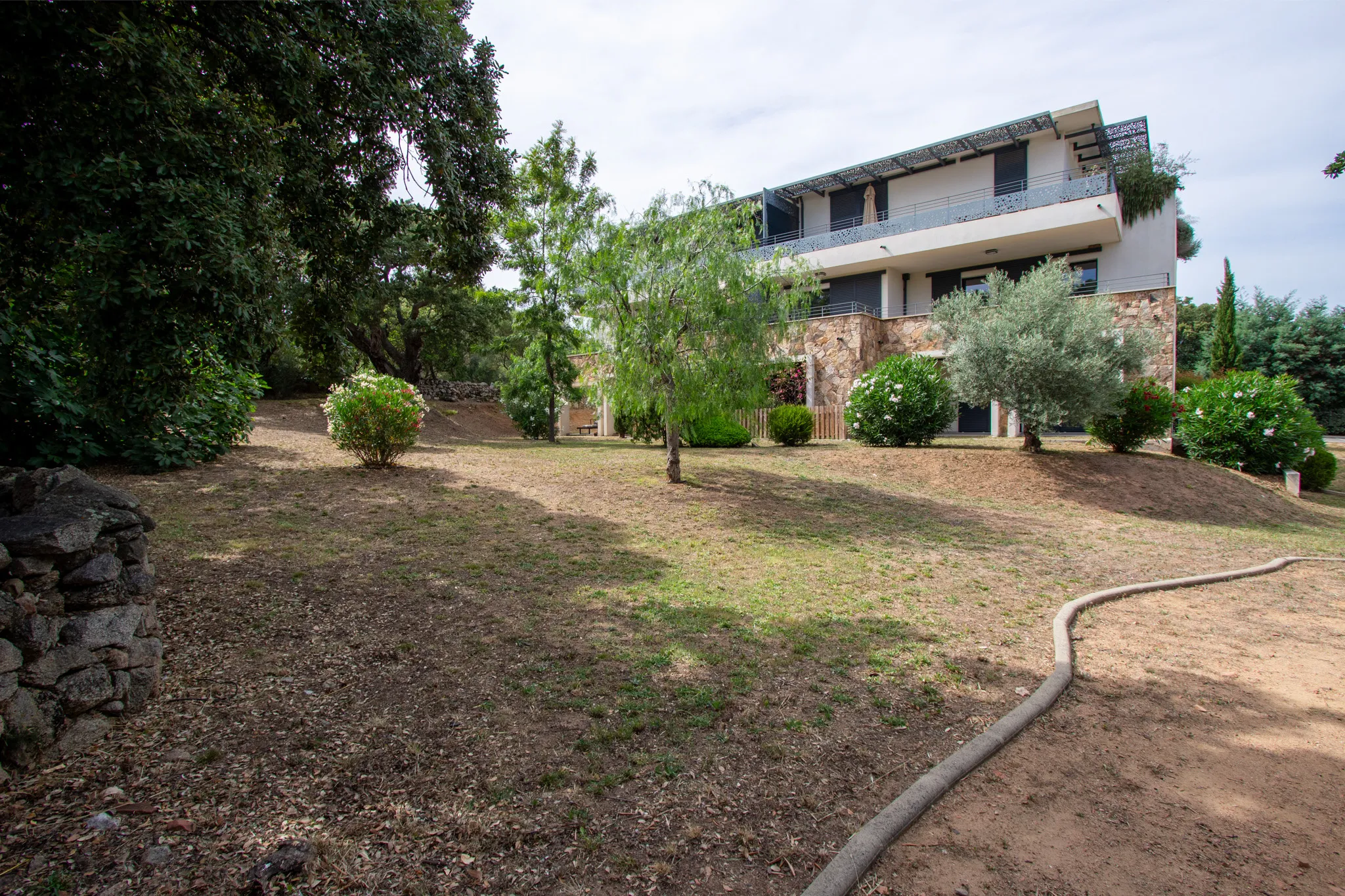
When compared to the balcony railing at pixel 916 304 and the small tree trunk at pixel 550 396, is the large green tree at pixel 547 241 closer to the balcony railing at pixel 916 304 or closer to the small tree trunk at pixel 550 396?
the small tree trunk at pixel 550 396

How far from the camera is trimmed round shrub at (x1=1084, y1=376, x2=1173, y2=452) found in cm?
1255

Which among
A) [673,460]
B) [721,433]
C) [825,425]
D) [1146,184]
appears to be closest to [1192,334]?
[1146,184]

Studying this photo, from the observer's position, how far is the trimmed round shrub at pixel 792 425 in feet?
49.4

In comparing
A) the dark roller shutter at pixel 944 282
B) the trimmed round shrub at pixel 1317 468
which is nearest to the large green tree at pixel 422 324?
the dark roller shutter at pixel 944 282

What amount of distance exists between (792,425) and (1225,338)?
2184 centimetres

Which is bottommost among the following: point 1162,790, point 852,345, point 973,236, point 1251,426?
point 1162,790

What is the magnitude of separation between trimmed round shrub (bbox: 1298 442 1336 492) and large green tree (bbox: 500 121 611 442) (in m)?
16.5

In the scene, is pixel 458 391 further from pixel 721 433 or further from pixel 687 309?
pixel 687 309

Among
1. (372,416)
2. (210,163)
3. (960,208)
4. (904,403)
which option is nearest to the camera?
(210,163)

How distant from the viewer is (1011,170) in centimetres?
2186

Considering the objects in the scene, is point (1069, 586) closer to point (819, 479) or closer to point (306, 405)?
point (819, 479)

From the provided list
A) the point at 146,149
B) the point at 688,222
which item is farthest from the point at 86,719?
the point at 688,222

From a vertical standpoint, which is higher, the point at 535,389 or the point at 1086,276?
the point at 1086,276

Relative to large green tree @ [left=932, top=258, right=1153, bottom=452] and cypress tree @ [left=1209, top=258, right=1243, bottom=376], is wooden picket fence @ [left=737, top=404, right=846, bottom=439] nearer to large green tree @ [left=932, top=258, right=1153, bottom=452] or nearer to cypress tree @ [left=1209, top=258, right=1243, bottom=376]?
large green tree @ [left=932, top=258, right=1153, bottom=452]
